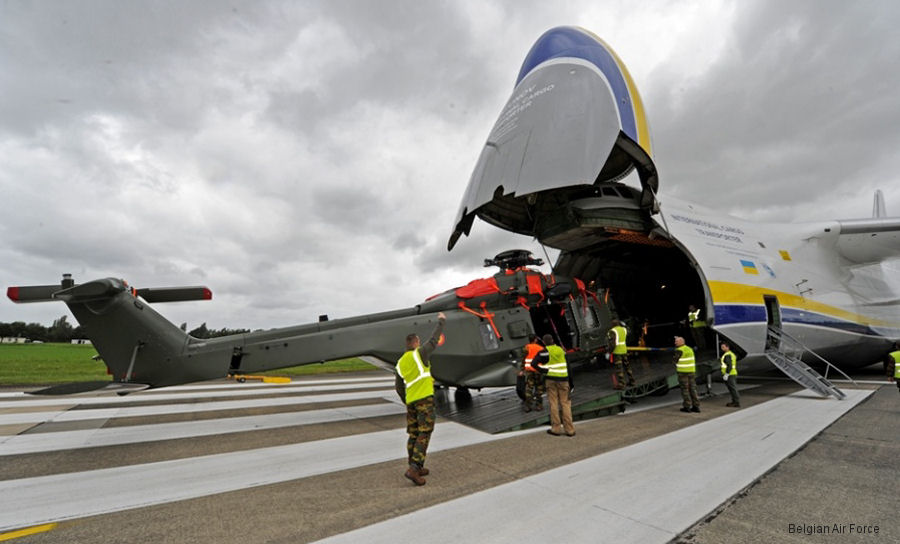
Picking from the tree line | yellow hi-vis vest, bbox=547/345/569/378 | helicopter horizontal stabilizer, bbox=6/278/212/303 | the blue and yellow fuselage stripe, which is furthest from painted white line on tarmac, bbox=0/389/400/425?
the tree line

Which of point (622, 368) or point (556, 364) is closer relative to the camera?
point (556, 364)

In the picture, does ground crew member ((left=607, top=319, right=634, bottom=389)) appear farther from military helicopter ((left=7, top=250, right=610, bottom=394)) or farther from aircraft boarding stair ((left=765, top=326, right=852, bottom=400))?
aircraft boarding stair ((left=765, top=326, right=852, bottom=400))

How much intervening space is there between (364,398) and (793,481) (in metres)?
9.44

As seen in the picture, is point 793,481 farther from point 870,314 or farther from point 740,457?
point 870,314

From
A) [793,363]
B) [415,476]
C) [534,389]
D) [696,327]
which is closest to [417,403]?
[415,476]

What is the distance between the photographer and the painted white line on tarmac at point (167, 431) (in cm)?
616

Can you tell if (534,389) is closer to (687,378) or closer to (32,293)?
(687,378)

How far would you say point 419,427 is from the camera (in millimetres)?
4426

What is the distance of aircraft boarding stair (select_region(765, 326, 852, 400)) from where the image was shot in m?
9.77

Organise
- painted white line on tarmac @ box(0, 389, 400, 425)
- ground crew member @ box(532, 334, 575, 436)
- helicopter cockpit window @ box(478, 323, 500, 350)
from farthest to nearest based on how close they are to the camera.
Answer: helicopter cockpit window @ box(478, 323, 500, 350), painted white line on tarmac @ box(0, 389, 400, 425), ground crew member @ box(532, 334, 575, 436)

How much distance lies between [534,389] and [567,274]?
241 inches

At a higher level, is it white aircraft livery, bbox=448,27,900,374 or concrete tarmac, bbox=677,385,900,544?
white aircraft livery, bbox=448,27,900,374

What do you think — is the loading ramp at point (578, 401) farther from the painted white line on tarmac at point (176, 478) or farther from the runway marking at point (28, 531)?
the runway marking at point (28, 531)

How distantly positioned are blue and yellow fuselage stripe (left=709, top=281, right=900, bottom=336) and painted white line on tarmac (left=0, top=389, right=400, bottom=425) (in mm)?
8979
